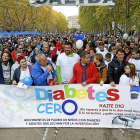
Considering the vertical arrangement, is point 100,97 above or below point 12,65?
below

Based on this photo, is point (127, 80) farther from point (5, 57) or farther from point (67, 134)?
point (5, 57)

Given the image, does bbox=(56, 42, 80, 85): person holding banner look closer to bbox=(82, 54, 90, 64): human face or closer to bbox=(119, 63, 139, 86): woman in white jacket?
bbox=(82, 54, 90, 64): human face

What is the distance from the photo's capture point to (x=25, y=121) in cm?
442

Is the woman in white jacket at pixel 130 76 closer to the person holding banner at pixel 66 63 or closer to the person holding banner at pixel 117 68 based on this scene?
the person holding banner at pixel 117 68

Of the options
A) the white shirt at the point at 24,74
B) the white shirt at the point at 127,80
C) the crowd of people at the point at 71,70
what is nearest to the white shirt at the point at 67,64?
the crowd of people at the point at 71,70

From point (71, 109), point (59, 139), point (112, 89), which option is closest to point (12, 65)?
point (71, 109)

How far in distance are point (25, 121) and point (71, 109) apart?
1105 mm

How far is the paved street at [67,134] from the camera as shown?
4.02 m

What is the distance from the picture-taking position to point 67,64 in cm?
480

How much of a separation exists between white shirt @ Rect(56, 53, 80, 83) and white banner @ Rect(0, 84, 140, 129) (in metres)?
0.50

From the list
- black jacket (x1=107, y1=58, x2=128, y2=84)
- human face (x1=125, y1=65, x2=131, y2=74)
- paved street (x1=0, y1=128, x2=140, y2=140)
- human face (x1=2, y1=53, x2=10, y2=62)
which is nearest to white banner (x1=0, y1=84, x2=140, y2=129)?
paved street (x1=0, y1=128, x2=140, y2=140)

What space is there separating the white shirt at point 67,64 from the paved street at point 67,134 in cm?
131

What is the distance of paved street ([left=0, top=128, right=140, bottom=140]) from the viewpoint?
402 centimetres

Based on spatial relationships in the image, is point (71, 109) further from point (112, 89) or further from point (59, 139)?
point (112, 89)
